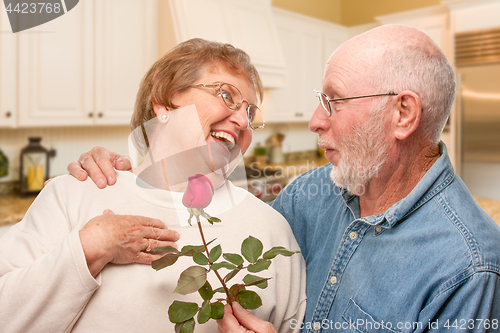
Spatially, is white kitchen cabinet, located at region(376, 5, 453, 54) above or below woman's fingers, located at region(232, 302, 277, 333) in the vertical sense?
above

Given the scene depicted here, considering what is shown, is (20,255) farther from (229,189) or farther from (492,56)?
(492,56)

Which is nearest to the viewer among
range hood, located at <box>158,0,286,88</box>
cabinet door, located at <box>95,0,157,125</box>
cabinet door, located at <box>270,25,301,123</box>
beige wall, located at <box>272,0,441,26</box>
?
cabinet door, located at <box>95,0,157,125</box>

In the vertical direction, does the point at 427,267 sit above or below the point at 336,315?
above

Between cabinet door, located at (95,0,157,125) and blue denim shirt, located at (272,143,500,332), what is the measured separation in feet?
7.37

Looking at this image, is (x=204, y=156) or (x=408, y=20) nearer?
(x=204, y=156)

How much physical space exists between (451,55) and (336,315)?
3.71 metres

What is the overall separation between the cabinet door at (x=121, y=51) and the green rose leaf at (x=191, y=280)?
2556 mm

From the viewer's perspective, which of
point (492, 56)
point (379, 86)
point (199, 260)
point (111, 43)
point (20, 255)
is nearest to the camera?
point (199, 260)

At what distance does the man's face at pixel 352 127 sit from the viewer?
38.7 inches

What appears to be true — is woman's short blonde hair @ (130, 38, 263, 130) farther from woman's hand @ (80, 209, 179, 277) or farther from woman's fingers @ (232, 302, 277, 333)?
woman's fingers @ (232, 302, 277, 333)

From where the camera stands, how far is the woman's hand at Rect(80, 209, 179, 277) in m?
0.78

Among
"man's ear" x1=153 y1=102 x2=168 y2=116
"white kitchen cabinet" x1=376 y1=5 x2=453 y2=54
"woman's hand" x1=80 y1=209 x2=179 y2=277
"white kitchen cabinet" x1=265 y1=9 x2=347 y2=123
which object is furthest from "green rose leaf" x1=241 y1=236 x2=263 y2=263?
"white kitchen cabinet" x1=376 y1=5 x2=453 y2=54

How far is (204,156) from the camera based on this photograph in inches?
38.4

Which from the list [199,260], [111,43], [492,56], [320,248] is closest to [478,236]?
[320,248]
